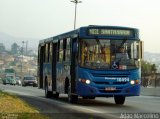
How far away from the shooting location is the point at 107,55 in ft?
81.5

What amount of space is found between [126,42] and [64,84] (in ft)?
13.8

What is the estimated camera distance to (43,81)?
34.7 m

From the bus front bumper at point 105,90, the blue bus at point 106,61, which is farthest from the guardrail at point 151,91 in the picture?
the blue bus at point 106,61

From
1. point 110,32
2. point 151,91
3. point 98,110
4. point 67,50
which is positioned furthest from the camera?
point 151,91

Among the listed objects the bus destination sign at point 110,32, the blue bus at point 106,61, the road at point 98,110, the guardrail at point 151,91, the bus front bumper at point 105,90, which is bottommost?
the guardrail at point 151,91

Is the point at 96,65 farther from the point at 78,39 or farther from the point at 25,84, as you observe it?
the point at 25,84

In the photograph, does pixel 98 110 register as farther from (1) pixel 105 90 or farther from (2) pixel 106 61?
(2) pixel 106 61

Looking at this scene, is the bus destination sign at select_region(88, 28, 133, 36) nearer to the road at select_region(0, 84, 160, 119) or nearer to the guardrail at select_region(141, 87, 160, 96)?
the road at select_region(0, 84, 160, 119)

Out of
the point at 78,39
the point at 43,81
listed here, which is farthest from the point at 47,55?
the point at 78,39

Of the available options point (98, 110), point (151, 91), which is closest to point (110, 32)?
point (98, 110)

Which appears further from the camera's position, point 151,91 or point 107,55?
point 151,91

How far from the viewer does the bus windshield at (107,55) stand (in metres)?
24.8

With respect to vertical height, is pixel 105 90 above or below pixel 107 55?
below

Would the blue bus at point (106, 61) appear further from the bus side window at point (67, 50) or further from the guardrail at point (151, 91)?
the guardrail at point (151, 91)
